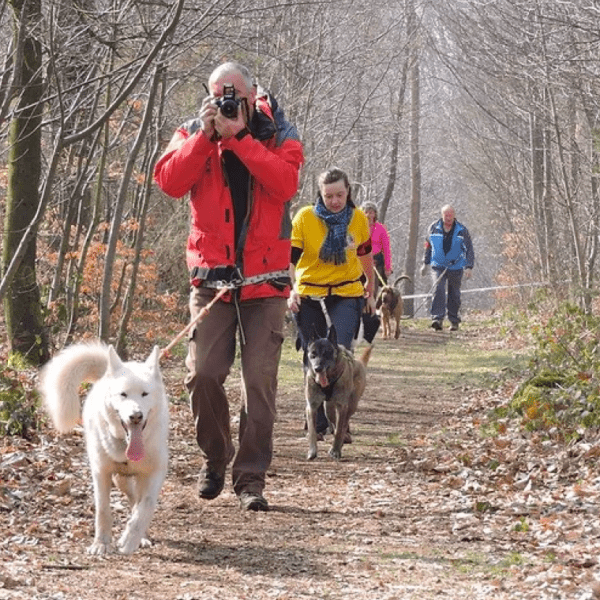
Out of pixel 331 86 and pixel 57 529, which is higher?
pixel 331 86

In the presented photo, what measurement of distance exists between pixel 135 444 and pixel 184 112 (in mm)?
13166

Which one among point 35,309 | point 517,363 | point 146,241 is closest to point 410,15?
point 146,241

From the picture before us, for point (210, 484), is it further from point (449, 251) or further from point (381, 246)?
point (449, 251)

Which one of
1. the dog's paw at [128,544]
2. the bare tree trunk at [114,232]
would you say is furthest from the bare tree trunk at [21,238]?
the dog's paw at [128,544]

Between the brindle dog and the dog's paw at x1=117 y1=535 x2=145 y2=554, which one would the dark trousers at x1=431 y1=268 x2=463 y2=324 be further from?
the dog's paw at x1=117 y1=535 x2=145 y2=554

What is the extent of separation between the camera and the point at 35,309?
466 inches

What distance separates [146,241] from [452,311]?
7.38m

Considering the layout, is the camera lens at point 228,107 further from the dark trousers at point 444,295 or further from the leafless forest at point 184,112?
the dark trousers at point 444,295

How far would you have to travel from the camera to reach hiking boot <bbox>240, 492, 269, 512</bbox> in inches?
269

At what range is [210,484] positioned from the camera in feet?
Result: 22.7

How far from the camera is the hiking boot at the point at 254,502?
683 cm

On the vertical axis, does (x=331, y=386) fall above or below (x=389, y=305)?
below

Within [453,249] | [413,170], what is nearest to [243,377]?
[453,249]

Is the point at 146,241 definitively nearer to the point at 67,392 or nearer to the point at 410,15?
the point at 410,15
